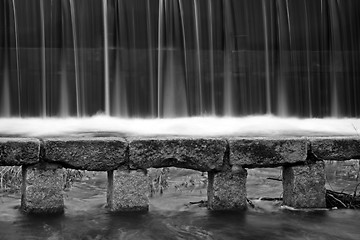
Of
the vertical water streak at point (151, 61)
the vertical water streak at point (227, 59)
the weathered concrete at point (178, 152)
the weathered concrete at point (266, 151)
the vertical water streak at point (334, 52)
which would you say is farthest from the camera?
the vertical water streak at point (334, 52)

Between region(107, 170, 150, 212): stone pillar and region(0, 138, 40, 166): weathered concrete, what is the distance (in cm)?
70

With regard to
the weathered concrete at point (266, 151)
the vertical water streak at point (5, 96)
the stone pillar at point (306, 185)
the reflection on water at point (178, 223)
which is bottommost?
the reflection on water at point (178, 223)

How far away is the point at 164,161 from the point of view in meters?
4.75

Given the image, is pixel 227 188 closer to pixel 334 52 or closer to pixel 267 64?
pixel 267 64

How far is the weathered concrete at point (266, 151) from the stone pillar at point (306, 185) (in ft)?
0.48

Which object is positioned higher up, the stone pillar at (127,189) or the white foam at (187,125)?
the white foam at (187,125)

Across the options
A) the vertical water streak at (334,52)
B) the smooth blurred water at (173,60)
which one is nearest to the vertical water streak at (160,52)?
the smooth blurred water at (173,60)

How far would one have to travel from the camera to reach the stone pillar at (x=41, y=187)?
4.63 metres

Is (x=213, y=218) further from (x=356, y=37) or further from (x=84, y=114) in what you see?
(x=356, y=37)

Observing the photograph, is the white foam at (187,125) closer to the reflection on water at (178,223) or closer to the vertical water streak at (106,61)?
the vertical water streak at (106,61)

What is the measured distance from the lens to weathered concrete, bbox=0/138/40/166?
176 inches

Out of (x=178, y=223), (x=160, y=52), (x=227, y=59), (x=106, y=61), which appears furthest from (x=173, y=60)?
(x=178, y=223)

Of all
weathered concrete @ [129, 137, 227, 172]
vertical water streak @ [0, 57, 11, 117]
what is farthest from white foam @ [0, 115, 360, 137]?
weathered concrete @ [129, 137, 227, 172]

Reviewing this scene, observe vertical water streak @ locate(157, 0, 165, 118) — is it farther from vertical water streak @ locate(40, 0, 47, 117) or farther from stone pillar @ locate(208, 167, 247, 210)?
stone pillar @ locate(208, 167, 247, 210)
